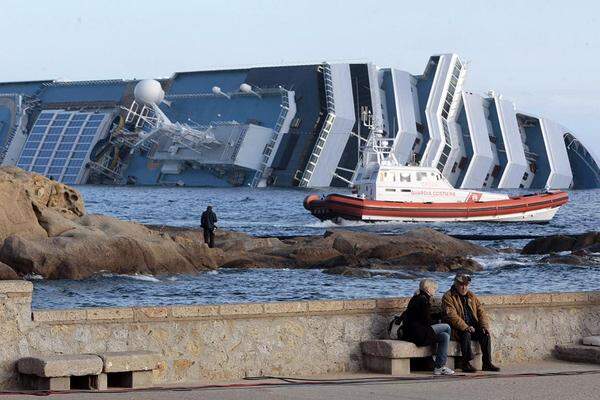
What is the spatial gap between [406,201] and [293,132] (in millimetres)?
35186

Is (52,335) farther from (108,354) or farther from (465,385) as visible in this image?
(465,385)

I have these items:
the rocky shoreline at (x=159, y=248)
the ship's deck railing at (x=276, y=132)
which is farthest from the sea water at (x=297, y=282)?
the ship's deck railing at (x=276, y=132)

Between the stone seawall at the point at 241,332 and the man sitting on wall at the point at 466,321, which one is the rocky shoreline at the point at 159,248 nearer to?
the stone seawall at the point at 241,332

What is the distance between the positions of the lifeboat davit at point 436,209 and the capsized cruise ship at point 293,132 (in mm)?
25072

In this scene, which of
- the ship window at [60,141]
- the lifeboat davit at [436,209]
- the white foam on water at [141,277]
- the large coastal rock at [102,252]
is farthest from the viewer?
the ship window at [60,141]

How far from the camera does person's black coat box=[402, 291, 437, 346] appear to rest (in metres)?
10.5

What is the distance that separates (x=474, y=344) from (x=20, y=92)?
10423cm

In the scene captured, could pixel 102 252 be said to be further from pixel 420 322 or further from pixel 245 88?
pixel 245 88

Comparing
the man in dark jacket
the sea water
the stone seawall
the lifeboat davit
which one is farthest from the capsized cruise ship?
the stone seawall

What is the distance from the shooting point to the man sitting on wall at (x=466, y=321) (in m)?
10.7

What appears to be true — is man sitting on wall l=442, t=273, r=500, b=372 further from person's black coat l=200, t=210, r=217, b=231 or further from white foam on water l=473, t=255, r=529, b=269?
white foam on water l=473, t=255, r=529, b=269

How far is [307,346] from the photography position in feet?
34.6

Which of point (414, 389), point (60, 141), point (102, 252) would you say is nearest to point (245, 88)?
point (60, 141)

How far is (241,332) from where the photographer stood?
10.3 metres
